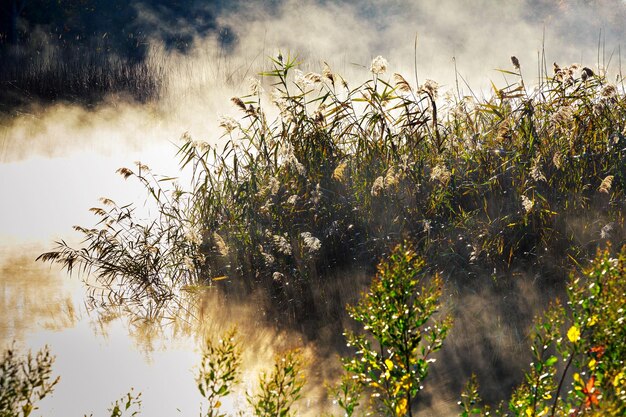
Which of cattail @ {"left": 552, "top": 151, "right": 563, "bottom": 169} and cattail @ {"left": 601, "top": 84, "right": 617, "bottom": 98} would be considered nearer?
cattail @ {"left": 552, "top": 151, "right": 563, "bottom": 169}

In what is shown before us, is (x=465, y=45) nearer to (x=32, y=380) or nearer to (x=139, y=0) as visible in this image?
(x=139, y=0)

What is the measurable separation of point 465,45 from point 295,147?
1044 cm

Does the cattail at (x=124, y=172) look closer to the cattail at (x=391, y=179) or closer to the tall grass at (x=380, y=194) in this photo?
the tall grass at (x=380, y=194)

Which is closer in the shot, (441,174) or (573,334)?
(573,334)

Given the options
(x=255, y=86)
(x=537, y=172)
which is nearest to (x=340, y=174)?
(x=255, y=86)

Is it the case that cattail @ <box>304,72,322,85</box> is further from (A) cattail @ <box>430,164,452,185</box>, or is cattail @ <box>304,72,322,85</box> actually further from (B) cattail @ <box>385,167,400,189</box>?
(A) cattail @ <box>430,164,452,185</box>

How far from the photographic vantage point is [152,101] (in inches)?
396

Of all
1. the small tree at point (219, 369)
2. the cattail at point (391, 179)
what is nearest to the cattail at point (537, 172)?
the cattail at point (391, 179)

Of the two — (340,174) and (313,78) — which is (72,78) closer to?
(313,78)

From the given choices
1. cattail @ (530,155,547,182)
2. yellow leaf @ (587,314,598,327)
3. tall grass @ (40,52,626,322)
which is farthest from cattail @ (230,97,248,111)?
yellow leaf @ (587,314,598,327)

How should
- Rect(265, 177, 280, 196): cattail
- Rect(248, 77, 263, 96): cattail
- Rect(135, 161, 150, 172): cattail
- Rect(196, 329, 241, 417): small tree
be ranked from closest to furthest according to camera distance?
1. Rect(196, 329, 241, 417): small tree
2. Rect(265, 177, 280, 196): cattail
3. Rect(248, 77, 263, 96): cattail
4. Rect(135, 161, 150, 172): cattail

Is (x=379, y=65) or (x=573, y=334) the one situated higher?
(x=379, y=65)

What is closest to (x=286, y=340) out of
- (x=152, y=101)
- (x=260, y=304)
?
(x=260, y=304)

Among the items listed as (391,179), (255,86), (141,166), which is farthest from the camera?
(141,166)
